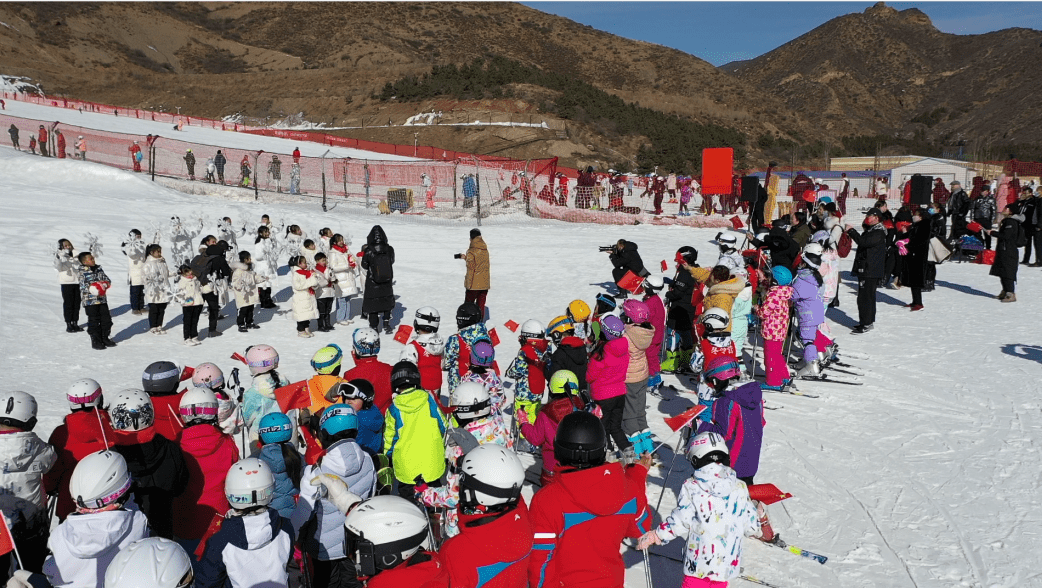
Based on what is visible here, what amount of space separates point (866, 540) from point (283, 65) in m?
92.0

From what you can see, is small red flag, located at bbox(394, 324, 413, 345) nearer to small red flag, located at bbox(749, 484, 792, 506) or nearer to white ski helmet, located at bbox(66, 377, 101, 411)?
white ski helmet, located at bbox(66, 377, 101, 411)

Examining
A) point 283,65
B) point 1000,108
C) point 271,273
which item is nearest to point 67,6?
point 283,65

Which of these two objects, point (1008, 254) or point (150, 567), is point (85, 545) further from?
point (1008, 254)

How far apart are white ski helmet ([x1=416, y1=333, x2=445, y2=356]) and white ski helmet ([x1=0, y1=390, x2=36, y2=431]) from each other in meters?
3.13

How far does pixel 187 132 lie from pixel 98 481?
41.2 m

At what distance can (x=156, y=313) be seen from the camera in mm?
11289

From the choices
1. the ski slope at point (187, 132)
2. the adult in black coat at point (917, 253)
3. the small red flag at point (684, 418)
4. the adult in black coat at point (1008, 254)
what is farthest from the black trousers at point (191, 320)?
the ski slope at point (187, 132)

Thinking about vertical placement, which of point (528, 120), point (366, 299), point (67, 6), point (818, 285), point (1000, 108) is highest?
point (67, 6)

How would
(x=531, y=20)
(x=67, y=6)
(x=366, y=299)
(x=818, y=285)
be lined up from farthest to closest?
1. (x=531, y=20)
2. (x=67, y=6)
3. (x=366, y=299)
4. (x=818, y=285)

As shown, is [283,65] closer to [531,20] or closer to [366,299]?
[531,20]

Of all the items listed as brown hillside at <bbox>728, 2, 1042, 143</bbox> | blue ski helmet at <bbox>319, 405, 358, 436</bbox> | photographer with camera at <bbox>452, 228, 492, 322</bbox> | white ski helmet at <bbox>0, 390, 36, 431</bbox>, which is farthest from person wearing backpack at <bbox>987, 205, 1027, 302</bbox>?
brown hillside at <bbox>728, 2, 1042, 143</bbox>

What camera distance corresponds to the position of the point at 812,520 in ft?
18.7

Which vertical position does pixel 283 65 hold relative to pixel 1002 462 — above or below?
above

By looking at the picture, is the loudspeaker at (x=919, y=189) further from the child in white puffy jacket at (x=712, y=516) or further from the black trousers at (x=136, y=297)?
the black trousers at (x=136, y=297)
